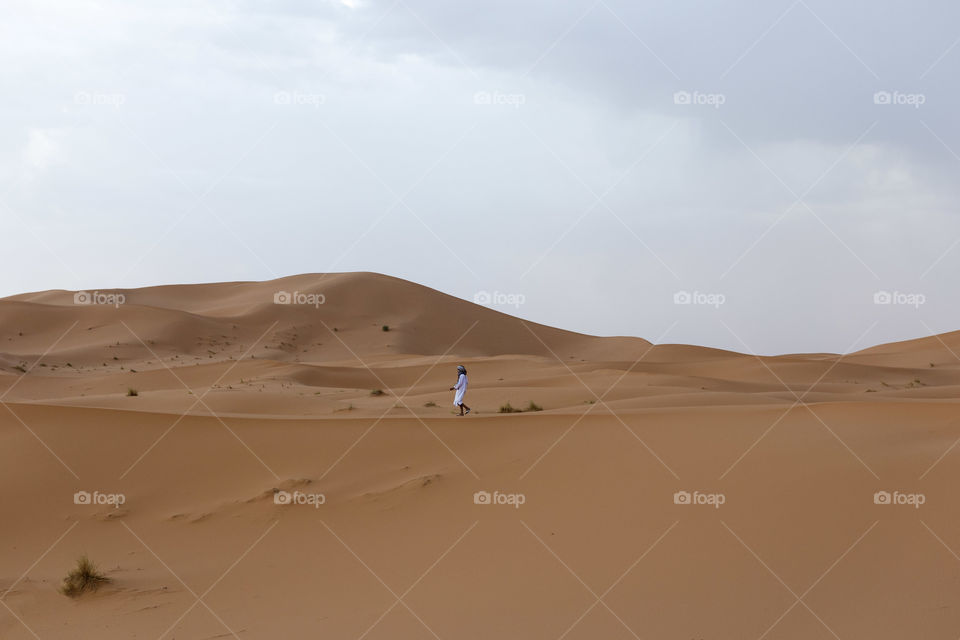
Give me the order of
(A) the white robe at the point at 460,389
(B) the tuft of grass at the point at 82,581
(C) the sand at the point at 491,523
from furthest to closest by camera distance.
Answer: (A) the white robe at the point at 460,389, (B) the tuft of grass at the point at 82,581, (C) the sand at the point at 491,523

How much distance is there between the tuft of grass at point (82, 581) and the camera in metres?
6.75

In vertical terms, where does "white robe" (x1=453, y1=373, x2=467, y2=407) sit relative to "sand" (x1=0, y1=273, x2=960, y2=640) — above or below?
above

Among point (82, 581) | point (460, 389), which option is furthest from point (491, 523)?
point (460, 389)

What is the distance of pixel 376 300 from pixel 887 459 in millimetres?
43570

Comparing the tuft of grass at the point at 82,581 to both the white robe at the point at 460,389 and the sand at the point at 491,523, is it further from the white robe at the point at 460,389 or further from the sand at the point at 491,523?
the white robe at the point at 460,389

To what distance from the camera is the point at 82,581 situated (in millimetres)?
Result: 6812

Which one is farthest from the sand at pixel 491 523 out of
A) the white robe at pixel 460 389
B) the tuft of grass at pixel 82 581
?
the white robe at pixel 460 389

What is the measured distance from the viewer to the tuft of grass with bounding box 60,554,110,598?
22.1 ft

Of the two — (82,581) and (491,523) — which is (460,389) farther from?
(82,581)

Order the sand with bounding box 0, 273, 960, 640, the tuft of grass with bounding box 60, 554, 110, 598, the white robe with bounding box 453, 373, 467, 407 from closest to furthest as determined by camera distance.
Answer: the sand with bounding box 0, 273, 960, 640 < the tuft of grass with bounding box 60, 554, 110, 598 < the white robe with bounding box 453, 373, 467, 407

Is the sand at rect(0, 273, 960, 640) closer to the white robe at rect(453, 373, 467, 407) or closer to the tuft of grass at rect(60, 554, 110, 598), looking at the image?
the tuft of grass at rect(60, 554, 110, 598)

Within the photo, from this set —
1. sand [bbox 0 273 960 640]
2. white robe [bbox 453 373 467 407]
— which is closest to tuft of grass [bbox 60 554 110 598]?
sand [bbox 0 273 960 640]

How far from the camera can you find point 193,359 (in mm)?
35875

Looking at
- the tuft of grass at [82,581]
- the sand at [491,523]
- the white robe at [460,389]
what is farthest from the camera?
the white robe at [460,389]
